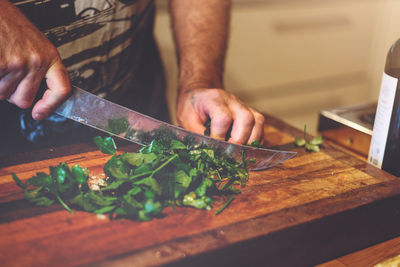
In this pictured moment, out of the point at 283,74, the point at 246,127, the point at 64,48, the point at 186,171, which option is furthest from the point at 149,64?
the point at 283,74

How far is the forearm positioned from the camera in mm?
1104

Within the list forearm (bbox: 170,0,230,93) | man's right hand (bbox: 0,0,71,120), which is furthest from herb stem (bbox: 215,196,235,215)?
forearm (bbox: 170,0,230,93)

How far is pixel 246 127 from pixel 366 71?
83.8 inches

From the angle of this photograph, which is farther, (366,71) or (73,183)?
(366,71)

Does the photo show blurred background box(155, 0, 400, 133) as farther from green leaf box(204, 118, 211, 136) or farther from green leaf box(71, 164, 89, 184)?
green leaf box(71, 164, 89, 184)

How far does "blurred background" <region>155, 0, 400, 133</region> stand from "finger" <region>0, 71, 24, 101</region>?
3.97 ft

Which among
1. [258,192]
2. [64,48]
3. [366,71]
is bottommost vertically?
[366,71]

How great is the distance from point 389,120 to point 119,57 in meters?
0.67

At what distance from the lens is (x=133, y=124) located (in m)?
0.78

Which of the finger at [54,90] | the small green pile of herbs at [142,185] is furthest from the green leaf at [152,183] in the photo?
the finger at [54,90]

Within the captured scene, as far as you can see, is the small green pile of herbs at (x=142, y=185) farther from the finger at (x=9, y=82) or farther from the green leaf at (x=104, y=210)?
the finger at (x=9, y=82)

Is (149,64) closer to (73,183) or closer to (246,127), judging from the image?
(246,127)

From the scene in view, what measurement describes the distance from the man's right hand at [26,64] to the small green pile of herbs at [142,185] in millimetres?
140

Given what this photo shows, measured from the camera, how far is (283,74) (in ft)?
7.50
